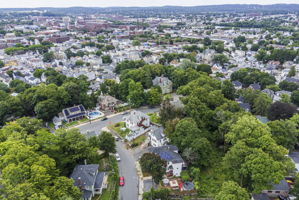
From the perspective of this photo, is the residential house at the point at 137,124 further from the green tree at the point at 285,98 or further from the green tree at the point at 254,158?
the green tree at the point at 285,98

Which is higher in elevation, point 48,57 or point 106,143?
point 106,143

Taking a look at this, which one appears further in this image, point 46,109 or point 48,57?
point 48,57

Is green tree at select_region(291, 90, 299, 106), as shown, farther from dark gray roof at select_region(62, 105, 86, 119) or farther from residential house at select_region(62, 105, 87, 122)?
dark gray roof at select_region(62, 105, 86, 119)

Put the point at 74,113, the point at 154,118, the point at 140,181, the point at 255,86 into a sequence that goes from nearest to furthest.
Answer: the point at 140,181 → the point at 154,118 → the point at 74,113 → the point at 255,86

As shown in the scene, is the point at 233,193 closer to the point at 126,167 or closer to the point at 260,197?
the point at 260,197

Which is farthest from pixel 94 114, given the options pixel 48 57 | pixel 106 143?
pixel 48 57

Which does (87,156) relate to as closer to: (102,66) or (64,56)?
(102,66)

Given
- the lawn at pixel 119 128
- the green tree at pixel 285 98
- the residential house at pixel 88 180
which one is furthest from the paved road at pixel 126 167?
the green tree at pixel 285 98

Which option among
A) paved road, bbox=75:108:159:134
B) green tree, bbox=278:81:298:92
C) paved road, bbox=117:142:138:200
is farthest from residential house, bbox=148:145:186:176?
green tree, bbox=278:81:298:92
